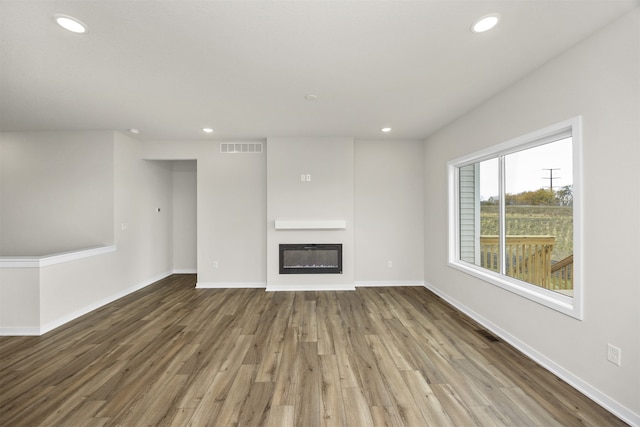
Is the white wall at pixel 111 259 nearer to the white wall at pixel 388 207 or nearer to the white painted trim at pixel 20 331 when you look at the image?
the white painted trim at pixel 20 331

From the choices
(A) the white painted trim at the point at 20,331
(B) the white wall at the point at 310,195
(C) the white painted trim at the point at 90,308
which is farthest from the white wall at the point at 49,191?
(B) the white wall at the point at 310,195

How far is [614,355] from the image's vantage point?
1.71 m

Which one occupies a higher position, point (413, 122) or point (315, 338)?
point (413, 122)

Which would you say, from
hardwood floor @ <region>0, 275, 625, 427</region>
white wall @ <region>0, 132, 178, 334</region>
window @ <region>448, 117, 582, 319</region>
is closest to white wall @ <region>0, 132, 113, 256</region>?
white wall @ <region>0, 132, 178, 334</region>

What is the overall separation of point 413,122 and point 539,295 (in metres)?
2.57

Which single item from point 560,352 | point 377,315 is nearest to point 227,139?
point 377,315

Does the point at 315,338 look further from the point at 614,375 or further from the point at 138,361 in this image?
the point at 614,375

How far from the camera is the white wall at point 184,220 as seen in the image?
18.2 feet

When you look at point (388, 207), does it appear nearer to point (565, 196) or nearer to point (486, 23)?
point (565, 196)

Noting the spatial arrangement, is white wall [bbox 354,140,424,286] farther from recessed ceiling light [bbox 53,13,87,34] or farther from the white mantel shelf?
recessed ceiling light [bbox 53,13,87,34]

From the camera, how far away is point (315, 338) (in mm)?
2723

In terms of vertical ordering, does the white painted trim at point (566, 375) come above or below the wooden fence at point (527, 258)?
below

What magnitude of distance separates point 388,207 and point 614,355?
10.6ft

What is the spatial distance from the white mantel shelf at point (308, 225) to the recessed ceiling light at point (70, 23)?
121 inches
